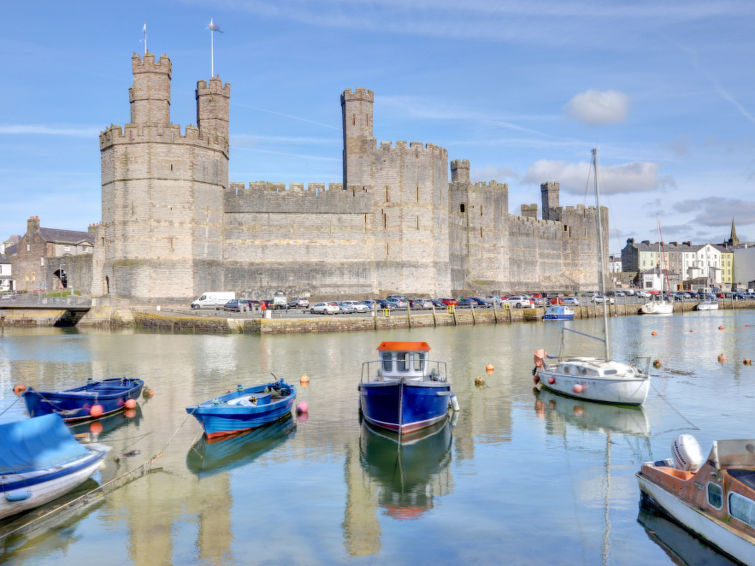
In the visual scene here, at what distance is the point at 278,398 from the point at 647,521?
922cm

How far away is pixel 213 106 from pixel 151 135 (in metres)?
7.30

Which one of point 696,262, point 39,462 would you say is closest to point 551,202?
point 696,262

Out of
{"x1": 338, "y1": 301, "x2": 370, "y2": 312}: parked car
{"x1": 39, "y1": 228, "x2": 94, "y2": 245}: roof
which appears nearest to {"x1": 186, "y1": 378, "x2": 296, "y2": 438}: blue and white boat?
{"x1": 338, "y1": 301, "x2": 370, "y2": 312}: parked car

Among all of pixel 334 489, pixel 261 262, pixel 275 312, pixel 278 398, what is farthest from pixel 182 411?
pixel 261 262

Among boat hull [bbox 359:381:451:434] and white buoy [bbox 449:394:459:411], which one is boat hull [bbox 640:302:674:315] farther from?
boat hull [bbox 359:381:451:434]

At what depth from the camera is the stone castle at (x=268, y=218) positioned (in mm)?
46281

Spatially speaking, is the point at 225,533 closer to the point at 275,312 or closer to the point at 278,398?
the point at 278,398

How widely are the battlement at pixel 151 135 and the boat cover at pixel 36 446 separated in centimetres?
3741

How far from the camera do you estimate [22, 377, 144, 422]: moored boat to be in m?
15.9

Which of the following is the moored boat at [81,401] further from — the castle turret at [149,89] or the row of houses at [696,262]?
the row of houses at [696,262]

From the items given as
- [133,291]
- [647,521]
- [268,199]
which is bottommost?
[647,521]

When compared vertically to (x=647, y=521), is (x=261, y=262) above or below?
above

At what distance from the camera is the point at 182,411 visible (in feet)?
58.7

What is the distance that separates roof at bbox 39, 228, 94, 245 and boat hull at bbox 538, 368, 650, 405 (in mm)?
57471
